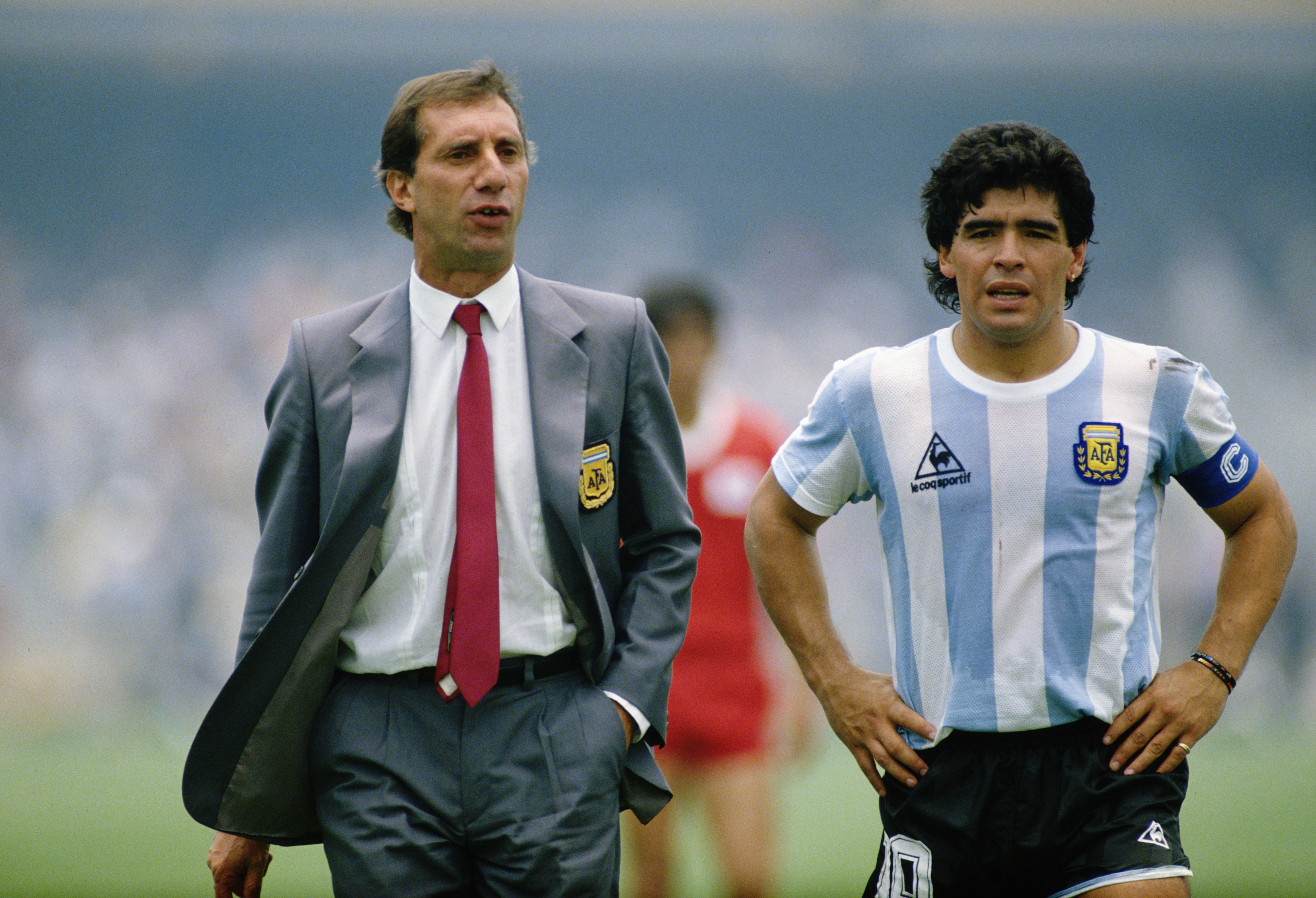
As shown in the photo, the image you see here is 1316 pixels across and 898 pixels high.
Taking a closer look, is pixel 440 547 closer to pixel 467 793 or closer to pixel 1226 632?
pixel 467 793

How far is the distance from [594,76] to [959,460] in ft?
21.8

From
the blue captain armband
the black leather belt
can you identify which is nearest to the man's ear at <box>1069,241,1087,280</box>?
the blue captain armband

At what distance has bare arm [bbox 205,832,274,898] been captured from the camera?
275cm

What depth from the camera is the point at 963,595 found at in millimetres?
2609

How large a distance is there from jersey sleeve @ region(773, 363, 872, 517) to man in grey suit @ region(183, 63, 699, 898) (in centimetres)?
24

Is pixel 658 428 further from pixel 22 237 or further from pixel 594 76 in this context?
pixel 22 237

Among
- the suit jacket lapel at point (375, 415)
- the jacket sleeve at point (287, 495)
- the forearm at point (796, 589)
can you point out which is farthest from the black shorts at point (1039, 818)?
the jacket sleeve at point (287, 495)

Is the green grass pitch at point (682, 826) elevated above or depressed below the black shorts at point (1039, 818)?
below

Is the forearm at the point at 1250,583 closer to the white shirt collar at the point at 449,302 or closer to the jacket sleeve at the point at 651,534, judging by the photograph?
the jacket sleeve at the point at 651,534

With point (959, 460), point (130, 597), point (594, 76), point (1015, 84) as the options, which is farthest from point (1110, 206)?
point (959, 460)

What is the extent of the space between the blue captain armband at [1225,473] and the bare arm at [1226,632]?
0.02 meters

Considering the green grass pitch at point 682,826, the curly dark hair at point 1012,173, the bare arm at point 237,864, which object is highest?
the curly dark hair at point 1012,173

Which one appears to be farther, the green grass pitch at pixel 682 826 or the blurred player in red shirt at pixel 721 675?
the green grass pitch at pixel 682 826

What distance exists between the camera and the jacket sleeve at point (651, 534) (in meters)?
2.76
